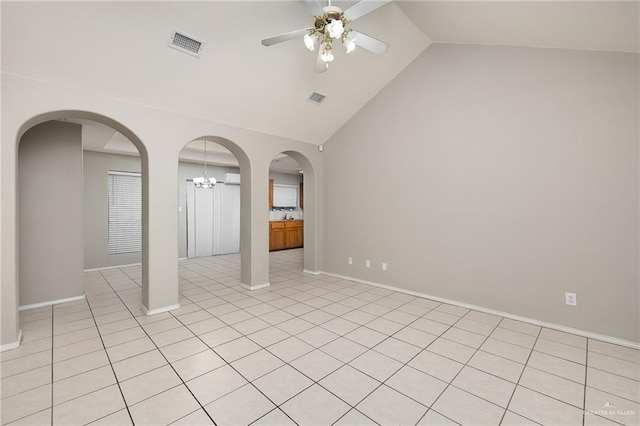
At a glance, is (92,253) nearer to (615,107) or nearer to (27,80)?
(27,80)

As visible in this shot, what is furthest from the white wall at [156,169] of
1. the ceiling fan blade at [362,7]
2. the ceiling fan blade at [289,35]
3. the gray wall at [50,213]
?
the ceiling fan blade at [362,7]

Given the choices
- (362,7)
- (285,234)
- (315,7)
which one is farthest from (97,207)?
(362,7)

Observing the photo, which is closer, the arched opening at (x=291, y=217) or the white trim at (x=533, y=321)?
the white trim at (x=533, y=321)

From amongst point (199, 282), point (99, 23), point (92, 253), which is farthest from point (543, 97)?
point (92, 253)

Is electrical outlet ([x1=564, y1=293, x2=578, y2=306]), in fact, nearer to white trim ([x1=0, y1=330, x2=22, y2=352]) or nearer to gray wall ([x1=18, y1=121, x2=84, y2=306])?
white trim ([x1=0, y1=330, x2=22, y2=352])

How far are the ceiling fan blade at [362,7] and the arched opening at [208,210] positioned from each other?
450cm

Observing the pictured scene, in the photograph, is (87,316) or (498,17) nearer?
(498,17)

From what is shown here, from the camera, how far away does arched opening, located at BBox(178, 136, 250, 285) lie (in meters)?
6.39

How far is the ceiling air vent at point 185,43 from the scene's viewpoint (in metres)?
2.70

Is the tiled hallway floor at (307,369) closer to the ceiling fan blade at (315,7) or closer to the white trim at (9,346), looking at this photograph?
the white trim at (9,346)

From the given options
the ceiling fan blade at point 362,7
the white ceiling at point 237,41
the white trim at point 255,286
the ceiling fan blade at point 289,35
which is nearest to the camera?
the ceiling fan blade at point 362,7

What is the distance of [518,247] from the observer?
3236 millimetres

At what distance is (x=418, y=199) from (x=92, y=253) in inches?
256

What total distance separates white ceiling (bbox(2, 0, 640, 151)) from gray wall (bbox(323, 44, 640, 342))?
0.33m
